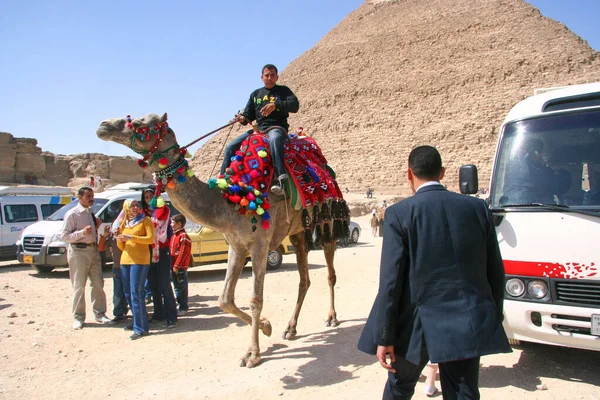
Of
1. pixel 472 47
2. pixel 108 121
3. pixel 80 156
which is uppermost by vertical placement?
pixel 472 47

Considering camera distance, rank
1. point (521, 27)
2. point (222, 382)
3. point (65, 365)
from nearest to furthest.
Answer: point (222, 382)
point (65, 365)
point (521, 27)

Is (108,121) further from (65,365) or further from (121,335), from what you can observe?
(121,335)

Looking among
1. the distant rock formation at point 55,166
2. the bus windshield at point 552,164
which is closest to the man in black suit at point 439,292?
the bus windshield at point 552,164

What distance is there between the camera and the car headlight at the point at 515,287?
424 cm

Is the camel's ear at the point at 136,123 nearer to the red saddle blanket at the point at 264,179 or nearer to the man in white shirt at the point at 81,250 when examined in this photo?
the red saddle blanket at the point at 264,179

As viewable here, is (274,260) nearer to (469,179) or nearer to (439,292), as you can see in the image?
(469,179)

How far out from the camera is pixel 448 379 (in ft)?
8.55

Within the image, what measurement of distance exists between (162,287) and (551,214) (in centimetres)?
524

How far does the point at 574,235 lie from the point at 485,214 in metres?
2.01

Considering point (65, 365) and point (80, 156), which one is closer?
point (65, 365)

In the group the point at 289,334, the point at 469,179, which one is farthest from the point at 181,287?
Answer: the point at 469,179

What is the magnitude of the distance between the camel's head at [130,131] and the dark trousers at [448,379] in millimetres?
3257

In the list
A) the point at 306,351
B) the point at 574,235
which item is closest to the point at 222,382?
the point at 306,351

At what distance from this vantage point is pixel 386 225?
255 cm
